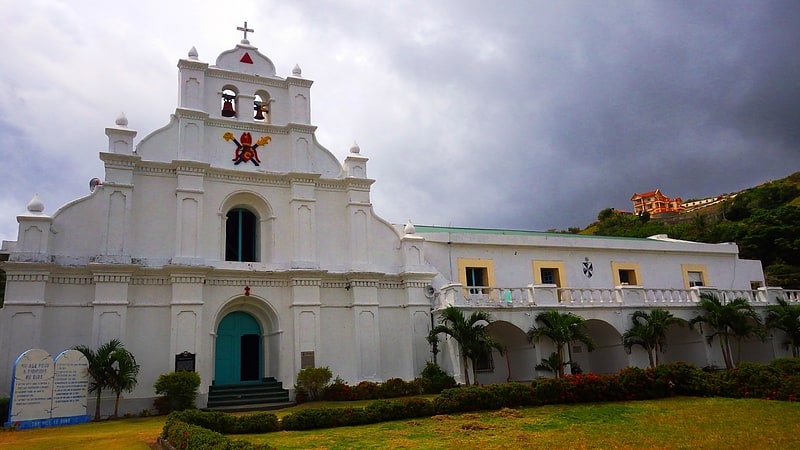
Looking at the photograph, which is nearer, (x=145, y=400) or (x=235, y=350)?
(x=145, y=400)

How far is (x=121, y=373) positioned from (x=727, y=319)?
22.7 metres

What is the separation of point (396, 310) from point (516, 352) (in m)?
5.10

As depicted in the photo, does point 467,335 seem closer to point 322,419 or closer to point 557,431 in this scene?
point 322,419

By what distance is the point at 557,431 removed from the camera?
11461 mm

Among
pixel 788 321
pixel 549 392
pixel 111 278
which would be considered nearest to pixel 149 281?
pixel 111 278

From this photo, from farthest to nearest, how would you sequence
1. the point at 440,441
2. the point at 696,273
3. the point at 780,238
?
the point at 780,238, the point at 696,273, the point at 440,441

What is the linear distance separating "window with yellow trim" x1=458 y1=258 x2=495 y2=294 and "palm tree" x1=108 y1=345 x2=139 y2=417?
13.1 metres

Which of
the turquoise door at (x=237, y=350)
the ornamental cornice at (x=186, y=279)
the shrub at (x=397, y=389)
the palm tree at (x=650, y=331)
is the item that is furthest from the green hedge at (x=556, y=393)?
the turquoise door at (x=237, y=350)

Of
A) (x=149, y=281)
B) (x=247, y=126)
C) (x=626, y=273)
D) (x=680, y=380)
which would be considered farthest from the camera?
(x=626, y=273)

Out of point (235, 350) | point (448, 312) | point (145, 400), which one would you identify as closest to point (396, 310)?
point (448, 312)

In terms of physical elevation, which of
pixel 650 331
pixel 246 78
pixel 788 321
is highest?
pixel 246 78

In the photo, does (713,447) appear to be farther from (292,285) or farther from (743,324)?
(743,324)

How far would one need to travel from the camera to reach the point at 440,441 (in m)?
10.8

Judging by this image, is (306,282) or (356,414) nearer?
(356,414)
